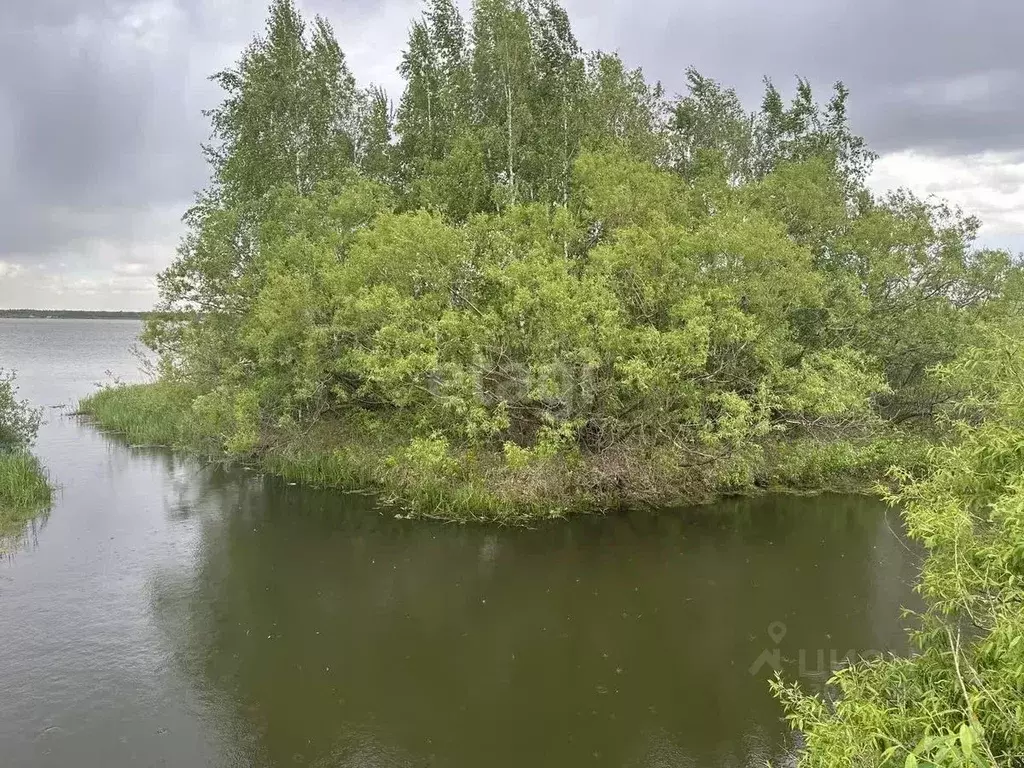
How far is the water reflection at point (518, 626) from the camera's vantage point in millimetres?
9680

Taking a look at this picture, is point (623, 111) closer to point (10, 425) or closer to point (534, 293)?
point (534, 293)

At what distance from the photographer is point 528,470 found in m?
18.9

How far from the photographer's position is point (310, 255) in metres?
22.0

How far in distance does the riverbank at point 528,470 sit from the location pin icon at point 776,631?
6455mm

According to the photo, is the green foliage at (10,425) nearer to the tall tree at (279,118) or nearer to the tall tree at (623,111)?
the tall tree at (279,118)

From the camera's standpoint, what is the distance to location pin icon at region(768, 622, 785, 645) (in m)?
12.4

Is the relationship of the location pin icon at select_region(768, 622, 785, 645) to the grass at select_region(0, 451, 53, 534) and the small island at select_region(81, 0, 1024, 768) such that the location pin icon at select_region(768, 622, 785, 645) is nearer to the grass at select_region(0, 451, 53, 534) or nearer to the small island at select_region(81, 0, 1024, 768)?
the small island at select_region(81, 0, 1024, 768)

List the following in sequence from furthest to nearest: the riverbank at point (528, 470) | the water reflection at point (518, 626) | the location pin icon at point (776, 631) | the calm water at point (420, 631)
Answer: the riverbank at point (528, 470) → the location pin icon at point (776, 631) → the water reflection at point (518, 626) → the calm water at point (420, 631)

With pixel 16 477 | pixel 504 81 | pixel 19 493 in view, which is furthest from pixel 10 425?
pixel 504 81

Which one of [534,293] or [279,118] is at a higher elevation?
[279,118]

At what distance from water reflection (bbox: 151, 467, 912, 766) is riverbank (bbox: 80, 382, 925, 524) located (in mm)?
873

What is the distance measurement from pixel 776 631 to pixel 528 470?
795 centimetres

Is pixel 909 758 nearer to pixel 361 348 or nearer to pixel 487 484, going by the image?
pixel 487 484

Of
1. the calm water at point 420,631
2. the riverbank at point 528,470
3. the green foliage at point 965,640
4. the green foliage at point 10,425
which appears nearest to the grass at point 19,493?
the calm water at point 420,631
